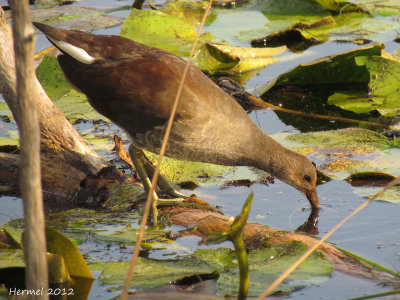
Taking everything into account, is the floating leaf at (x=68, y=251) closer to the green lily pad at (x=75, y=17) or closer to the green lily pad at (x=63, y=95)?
the green lily pad at (x=63, y=95)

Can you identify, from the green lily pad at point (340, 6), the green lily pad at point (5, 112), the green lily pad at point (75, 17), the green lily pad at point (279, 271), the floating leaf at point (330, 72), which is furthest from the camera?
the green lily pad at point (340, 6)

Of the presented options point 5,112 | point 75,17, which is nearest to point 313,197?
point 5,112

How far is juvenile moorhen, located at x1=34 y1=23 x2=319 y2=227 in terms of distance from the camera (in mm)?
3846

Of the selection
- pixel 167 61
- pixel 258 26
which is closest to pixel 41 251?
pixel 167 61

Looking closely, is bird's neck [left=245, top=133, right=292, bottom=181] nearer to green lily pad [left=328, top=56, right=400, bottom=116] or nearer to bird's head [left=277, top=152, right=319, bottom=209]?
bird's head [left=277, top=152, right=319, bottom=209]

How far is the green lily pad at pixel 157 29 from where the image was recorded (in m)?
6.20

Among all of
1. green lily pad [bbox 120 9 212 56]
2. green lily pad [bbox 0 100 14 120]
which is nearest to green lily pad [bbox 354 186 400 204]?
green lily pad [bbox 0 100 14 120]

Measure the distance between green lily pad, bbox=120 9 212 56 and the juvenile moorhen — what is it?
2.13m

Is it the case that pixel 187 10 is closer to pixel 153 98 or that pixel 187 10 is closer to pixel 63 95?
pixel 63 95

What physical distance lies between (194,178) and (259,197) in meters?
0.46

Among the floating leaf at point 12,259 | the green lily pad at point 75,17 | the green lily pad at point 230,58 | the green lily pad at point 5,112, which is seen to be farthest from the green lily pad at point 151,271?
the green lily pad at point 75,17

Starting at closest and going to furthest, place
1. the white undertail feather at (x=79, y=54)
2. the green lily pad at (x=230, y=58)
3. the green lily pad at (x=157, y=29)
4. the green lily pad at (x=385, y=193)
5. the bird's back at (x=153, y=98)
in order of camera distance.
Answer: the green lily pad at (x=385, y=193)
the bird's back at (x=153, y=98)
the white undertail feather at (x=79, y=54)
the green lily pad at (x=230, y=58)
the green lily pad at (x=157, y=29)

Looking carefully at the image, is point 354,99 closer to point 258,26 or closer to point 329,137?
point 329,137

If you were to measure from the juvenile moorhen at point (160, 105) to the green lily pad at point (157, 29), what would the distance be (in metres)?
2.13
